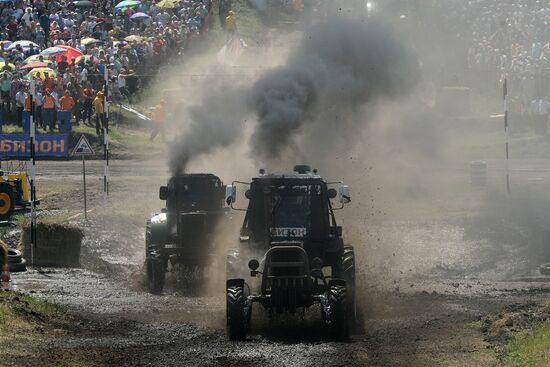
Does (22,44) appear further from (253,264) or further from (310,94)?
(253,264)

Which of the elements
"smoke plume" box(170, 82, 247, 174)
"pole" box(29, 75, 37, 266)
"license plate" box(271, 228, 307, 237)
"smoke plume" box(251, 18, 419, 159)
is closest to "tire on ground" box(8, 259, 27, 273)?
"pole" box(29, 75, 37, 266)

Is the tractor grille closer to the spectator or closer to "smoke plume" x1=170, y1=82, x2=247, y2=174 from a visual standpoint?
"smoke plume" x1=170, y1=82, x2=247, y2=174

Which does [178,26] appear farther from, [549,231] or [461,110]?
[549,231]

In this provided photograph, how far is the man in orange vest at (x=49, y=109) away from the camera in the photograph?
4072 centimetres

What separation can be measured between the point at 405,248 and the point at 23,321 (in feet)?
41.6

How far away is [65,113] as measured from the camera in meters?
40.7

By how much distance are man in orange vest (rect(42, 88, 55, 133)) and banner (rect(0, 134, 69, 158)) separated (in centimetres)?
148

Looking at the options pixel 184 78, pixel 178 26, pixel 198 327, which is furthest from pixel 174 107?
pixel 198 327

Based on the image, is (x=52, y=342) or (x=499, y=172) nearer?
(x=52, y=342)

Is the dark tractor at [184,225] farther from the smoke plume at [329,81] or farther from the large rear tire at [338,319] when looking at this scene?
the large rear tire at [338,319]

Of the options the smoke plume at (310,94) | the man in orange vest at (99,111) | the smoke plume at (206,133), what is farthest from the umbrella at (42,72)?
the smoke plume at (206,133)

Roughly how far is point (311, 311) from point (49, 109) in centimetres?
2333

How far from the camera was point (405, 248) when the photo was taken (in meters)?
28.7

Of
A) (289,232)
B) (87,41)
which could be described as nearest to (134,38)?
(87,41)
